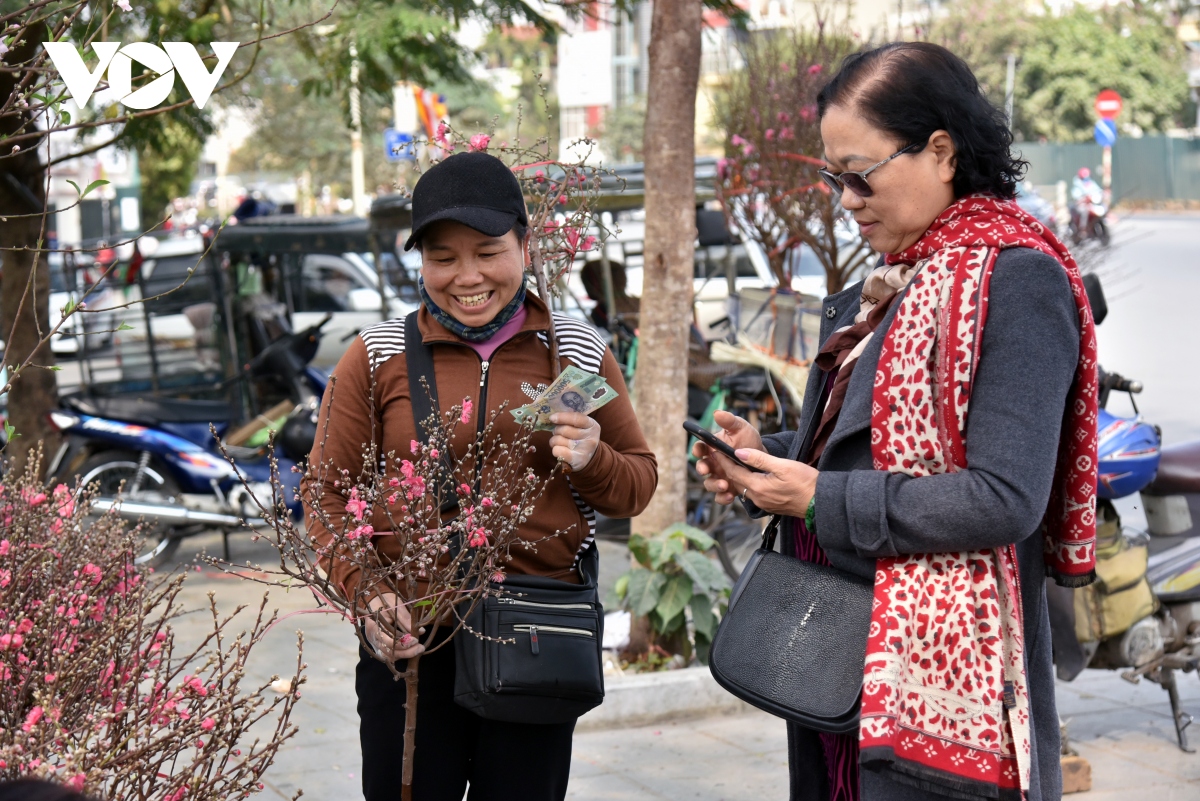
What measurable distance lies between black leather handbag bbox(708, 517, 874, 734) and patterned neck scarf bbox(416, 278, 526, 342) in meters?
0.69

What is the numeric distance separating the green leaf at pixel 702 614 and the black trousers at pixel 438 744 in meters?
2.43

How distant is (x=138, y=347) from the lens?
27.1 feet

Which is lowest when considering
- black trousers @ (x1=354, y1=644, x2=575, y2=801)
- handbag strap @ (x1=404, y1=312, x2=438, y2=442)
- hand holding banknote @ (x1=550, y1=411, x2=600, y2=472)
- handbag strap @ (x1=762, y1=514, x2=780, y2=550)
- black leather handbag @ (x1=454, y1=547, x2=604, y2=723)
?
black trousers @ (x1=354, y1=644, x2=575, y2=801)

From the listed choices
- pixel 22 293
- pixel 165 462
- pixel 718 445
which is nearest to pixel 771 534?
pixel 718 445

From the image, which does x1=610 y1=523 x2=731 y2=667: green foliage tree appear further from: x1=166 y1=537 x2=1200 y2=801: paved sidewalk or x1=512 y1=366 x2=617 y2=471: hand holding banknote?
x1=512 y1=366 x2=617 y2=471: hand holding banknote

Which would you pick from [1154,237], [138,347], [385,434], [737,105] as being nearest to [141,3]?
[138,347]

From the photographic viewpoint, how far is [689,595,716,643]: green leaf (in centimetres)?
494

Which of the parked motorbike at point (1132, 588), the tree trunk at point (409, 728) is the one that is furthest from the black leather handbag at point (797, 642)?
the parked motorbike at point (1132, 588)

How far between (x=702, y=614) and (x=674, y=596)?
0.13m

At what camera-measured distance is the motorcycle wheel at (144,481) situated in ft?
23.3

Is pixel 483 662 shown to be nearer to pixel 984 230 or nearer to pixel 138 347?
pixel 984 230

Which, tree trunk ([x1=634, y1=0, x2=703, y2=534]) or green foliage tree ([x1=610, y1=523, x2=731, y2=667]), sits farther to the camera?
tree trunk ([x1=634, y1=0, x2=703, y2=534])

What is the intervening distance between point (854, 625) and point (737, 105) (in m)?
6.22

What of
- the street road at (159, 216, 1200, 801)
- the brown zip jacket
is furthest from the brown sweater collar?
the street road at (159, 216, 1200, 801)
